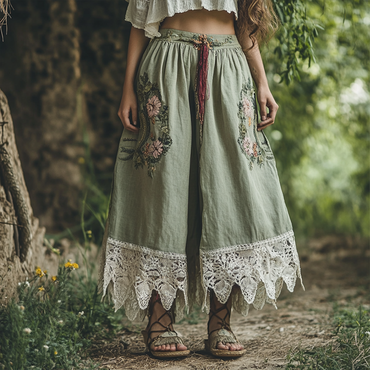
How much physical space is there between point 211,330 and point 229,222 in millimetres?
461

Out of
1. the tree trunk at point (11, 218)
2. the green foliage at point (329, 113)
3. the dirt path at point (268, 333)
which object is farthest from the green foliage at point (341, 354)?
the green foliage at point (329, 113)

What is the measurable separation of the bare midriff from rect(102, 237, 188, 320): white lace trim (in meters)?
0.86

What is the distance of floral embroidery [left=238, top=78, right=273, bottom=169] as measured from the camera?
67.4 inches

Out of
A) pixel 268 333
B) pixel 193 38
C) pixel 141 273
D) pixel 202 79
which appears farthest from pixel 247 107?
pixel 268 333

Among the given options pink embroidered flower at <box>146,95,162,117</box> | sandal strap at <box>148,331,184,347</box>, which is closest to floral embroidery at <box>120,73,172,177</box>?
pink embroidered flower at <box>146,95,162,117</box>

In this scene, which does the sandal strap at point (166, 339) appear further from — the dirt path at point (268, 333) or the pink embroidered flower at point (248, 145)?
the pink embroidered flower at point (248, 145)

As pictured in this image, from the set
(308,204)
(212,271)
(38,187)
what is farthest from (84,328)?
(308,204)

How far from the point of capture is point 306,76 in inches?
157

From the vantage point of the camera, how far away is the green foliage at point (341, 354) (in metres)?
1.50

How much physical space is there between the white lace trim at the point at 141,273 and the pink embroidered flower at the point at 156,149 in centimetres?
35

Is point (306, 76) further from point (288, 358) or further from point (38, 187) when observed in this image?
point (288, 358)

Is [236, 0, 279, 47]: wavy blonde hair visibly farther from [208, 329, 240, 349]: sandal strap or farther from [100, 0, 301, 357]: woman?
[208, 329, 240, 349]: sandal strap

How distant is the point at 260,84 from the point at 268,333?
43.7 inches

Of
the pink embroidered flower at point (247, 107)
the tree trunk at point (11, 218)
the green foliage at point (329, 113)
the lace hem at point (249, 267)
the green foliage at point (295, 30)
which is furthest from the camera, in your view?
the green foliage at point (329, 113)
